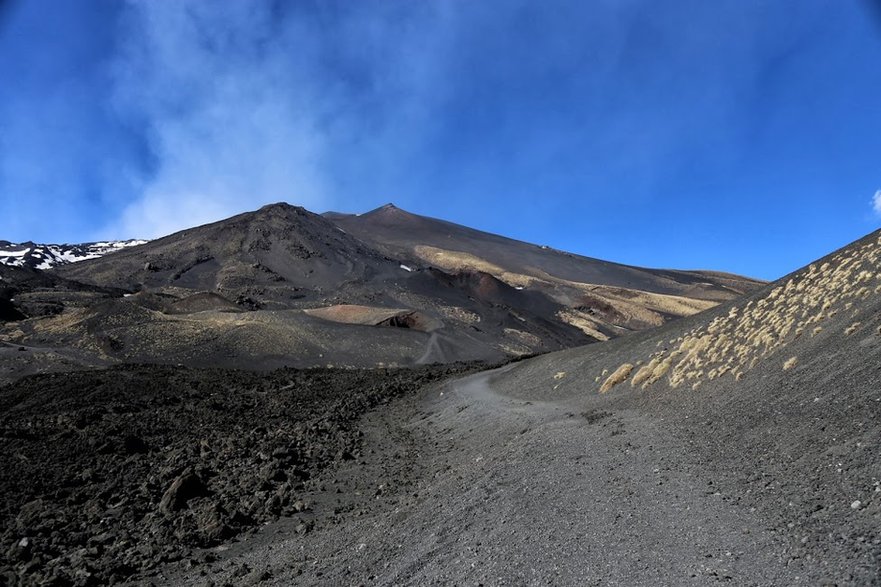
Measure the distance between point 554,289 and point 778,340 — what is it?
3974 inches

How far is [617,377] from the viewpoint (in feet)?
55.4

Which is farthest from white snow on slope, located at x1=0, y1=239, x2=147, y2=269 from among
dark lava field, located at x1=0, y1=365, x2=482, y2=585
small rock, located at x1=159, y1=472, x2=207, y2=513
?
small rock, located at x1=159, y1=472, x2=207, y2=513

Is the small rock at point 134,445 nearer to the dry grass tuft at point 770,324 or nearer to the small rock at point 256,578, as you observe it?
the small rock at point 256,578

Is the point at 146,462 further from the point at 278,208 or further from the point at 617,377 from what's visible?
the point at 278,208

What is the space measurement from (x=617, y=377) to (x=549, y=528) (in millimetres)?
10997

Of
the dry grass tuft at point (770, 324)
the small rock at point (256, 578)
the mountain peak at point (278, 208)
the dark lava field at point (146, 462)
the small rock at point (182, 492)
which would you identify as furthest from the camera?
the mountain peak at point (278, 208)

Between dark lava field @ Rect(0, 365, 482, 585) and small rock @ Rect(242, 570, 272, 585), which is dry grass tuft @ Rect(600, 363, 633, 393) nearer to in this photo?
dark lava field @ Rect(0, 365, 482, 585)

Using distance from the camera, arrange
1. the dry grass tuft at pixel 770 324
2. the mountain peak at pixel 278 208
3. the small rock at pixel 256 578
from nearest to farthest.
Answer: the small rock at pixel 256 578
the dry grass tuft at pixel 770 324
the mountain peak at pixel 278 208

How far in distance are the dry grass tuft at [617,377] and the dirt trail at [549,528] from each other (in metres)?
3.35

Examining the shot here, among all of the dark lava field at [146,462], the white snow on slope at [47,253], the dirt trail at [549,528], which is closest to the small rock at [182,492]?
the dark lava field at [146,462]

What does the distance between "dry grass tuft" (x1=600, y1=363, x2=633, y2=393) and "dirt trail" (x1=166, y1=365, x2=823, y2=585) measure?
3348 millimetres

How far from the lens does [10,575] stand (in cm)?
848

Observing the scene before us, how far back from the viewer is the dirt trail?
17.4 ft

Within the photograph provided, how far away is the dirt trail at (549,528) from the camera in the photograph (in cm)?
529
